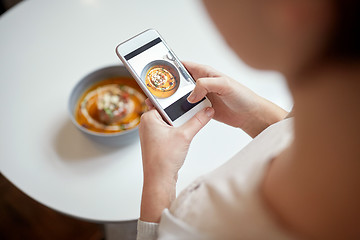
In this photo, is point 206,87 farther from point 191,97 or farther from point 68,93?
point 68,93

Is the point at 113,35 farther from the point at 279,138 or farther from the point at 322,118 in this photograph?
the point at 322,118

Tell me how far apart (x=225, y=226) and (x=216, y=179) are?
3.2 inches

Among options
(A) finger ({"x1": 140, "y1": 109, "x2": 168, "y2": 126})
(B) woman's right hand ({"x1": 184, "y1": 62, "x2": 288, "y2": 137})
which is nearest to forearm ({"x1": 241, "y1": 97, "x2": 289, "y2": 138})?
(B) woman's right hand ({"x1": 184, "y1": 62, "x2": 288, "y2": 137})

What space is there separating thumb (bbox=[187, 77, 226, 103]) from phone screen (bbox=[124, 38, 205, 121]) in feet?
0.10

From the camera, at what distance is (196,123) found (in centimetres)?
67

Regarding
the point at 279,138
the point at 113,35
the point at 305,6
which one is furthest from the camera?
the point at 113,35

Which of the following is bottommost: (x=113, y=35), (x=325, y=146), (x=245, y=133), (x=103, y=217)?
(x=245, y=133)

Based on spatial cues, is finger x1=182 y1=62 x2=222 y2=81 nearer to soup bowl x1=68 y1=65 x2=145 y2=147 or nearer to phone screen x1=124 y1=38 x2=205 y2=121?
phone screen x1=124 y1=38 x2=205 y2=121

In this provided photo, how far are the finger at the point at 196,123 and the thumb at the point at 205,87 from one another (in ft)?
0.10

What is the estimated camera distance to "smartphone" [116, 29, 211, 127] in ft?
2.29

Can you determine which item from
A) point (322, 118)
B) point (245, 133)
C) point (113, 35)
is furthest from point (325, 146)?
point (113, 35)

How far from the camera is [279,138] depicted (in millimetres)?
587

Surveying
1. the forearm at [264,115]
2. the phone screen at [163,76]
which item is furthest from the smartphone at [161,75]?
the forearm at [264,115]

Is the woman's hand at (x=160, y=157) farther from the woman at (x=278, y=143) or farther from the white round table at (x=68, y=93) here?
the white round table at (x=68, y=93)
